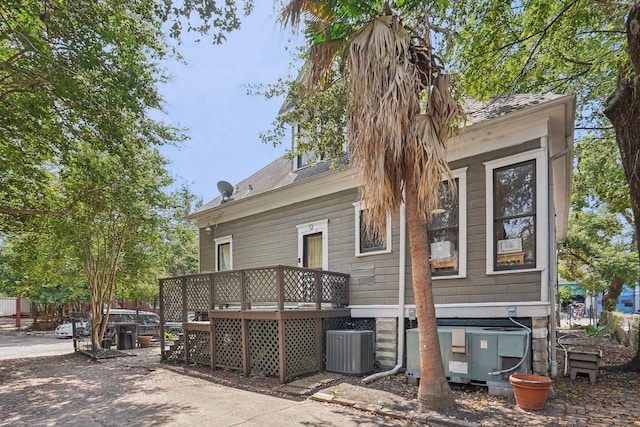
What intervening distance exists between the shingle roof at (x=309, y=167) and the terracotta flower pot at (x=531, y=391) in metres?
4.43

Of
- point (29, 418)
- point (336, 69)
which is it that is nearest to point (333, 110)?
point (336, 69)

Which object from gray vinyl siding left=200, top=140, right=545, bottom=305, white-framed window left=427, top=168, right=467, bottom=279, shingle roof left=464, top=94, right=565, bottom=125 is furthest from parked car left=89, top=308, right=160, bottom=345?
shingle roof left=464, top=94, right=565, bottom=125

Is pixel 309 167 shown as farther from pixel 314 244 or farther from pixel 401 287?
pixel 401 287

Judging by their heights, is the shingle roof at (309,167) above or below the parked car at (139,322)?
above

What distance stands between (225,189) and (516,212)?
9.54 metres

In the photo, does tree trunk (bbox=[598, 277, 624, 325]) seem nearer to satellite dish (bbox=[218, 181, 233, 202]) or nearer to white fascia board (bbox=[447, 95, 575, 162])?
white fascia board (bbox=[447, 95, 575, 162])

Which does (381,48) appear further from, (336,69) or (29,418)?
(29,418)

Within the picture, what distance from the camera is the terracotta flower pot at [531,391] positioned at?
5.38 metres

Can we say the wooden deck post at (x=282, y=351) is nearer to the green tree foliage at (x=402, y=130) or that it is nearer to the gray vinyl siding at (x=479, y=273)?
the green tree foliage at (x=402, y=130)

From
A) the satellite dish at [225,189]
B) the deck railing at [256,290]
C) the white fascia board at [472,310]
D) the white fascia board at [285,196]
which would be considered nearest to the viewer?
the white fascia board at [472,310]

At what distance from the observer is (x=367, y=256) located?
9.12 m

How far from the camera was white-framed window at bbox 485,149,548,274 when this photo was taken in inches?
263

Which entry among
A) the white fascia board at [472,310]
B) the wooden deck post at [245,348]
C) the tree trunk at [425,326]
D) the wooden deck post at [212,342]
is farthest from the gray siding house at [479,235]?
the wooden deck post at [212,342]

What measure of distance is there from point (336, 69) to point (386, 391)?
6.06 meters
